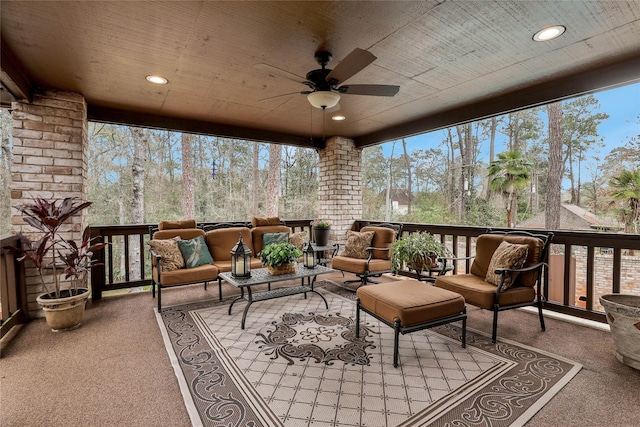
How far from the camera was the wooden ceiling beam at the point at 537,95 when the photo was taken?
2705 mm

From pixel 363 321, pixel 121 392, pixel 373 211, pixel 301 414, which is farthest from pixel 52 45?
pixel 373 211

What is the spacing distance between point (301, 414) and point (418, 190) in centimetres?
998

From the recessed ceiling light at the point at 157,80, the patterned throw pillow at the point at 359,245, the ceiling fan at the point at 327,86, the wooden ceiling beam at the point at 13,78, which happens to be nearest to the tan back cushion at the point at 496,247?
the patterned throw pillow at the point at 359,245

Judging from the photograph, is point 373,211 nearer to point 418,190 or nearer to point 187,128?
point 418,190

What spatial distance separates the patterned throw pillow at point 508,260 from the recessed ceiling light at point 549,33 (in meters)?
1.72

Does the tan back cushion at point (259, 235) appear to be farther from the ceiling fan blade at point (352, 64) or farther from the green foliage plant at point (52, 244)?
the ceiling fan blade at point (352, 64)

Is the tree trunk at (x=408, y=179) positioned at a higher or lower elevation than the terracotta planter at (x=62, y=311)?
higher

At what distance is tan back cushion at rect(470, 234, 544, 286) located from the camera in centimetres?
282

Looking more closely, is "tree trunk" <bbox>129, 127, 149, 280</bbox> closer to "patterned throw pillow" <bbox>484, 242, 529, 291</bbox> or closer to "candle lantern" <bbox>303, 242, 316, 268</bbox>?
"candle lantern" <bbox>303, 242, 316, 268</bbox>

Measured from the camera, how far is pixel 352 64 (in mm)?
2242

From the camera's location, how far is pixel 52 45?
2.43 metres

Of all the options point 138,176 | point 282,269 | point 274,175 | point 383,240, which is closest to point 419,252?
point 383,240

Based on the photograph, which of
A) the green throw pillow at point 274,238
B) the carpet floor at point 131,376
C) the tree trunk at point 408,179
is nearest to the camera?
the carpet floor at point 131,376

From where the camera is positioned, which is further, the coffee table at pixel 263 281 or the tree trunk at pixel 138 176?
the tree trunk at pixel 138 176
